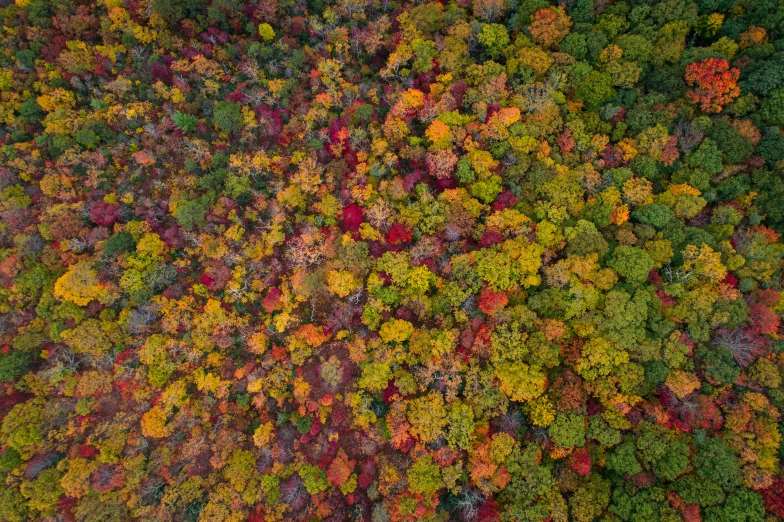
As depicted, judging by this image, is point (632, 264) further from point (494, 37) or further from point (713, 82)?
point (494, 37)

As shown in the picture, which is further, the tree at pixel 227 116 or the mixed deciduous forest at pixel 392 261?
the tree at pixel 227 116

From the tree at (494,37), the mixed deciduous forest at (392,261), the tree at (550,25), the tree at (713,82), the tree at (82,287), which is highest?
the tree at (713,82)

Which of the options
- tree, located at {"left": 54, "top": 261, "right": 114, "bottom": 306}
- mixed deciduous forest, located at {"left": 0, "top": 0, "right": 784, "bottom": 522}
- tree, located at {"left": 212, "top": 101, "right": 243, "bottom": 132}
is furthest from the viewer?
tree, located at {"left": 212, "top": 101, "right": 243, "bottom": 132}

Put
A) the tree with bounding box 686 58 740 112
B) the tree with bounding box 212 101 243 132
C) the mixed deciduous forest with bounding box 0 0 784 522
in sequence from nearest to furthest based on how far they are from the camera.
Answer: the mixed deciduous forest with bounding box 0 0 784 522
the tree with bounding box 686 58 740 112
the tree with bounding box 212 101 243 132

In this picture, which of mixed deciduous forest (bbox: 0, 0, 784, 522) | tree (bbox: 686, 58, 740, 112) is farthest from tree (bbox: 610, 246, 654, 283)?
tree (bbox: 686, 58, 740, 112)

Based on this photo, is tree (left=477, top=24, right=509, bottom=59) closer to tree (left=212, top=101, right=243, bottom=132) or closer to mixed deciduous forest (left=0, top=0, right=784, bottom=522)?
mixed deciduous forest (left=0, top=0, right=784, bottom=522)

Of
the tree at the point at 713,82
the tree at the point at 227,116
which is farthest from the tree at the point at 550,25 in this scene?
the tree at the point at 227,116

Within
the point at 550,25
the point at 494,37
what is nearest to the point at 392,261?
the point at 494,37

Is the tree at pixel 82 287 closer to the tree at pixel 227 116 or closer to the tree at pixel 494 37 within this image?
the tree at pixel 227 116

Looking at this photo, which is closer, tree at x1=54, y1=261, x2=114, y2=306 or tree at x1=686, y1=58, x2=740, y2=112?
tree at x1=686, y1=58, x2=740, y2=112
